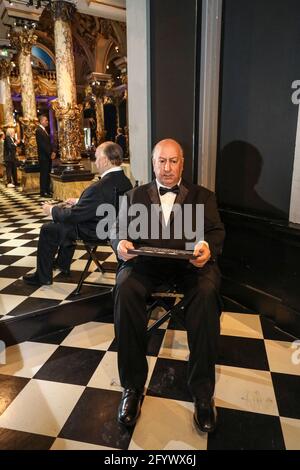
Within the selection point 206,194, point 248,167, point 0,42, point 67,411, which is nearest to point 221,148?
point 248,167

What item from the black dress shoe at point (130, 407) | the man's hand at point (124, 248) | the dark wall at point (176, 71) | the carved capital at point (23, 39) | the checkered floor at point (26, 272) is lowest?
the black dress shoe at point (130, 407)

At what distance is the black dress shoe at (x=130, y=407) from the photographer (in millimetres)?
1561

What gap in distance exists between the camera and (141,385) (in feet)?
5.49

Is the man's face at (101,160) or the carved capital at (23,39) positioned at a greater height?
the carved capital at (23,39)

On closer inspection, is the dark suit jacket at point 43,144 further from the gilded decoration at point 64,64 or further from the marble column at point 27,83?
the gilded decoration at point 64,64

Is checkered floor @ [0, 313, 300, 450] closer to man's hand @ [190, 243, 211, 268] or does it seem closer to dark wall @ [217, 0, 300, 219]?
man's hand @ [190, 243, 211, 268]

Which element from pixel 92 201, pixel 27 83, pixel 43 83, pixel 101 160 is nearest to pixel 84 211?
pixel 92 201

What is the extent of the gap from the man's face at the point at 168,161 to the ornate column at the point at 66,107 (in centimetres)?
460

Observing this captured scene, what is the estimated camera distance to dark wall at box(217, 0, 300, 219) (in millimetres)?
2193

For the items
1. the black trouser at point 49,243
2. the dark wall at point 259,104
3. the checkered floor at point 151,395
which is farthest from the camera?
Answer: the black trouser at point 49,243

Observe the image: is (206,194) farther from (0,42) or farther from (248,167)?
(0,42)

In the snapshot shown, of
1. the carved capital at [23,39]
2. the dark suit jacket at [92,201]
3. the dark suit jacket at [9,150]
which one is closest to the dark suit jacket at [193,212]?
the dark suit jacket at [92,201]

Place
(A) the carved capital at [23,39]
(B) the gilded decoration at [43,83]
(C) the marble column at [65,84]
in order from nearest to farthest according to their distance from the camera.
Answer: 1. (C) the marble column at [65,84]
2. (A) the carved capital at [23,39]
3. (B) the gilded decoration at [43,83]

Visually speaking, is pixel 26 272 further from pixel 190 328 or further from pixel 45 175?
pixel 45 175
